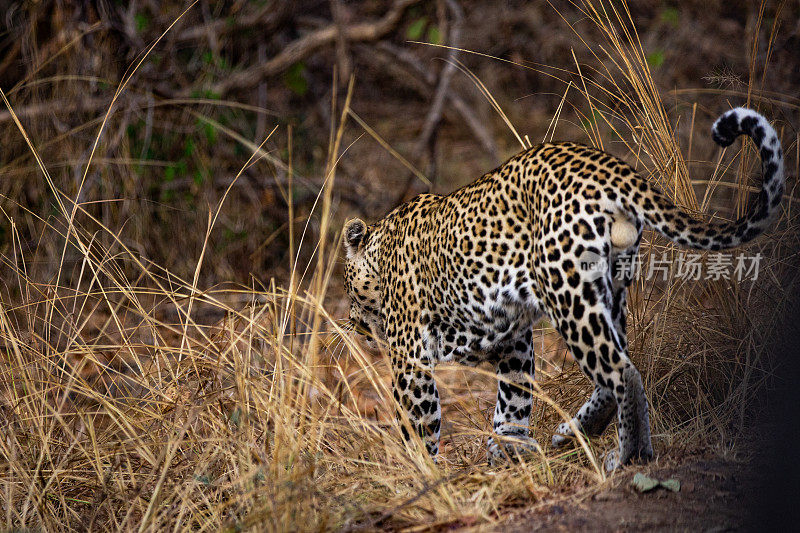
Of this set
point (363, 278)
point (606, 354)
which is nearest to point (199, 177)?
point (363, 278)

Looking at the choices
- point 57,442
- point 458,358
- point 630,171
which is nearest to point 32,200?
point 57,442

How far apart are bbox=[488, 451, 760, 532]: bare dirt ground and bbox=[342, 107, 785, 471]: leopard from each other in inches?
Result: 7.2

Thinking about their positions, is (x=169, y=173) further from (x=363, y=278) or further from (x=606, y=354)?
(x=606, y=354)

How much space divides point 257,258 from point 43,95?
7.25 feet

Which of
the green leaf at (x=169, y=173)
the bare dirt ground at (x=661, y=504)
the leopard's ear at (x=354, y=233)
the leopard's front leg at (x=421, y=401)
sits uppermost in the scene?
the leopard's ear at (x=354, y=233)

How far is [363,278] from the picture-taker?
466cm

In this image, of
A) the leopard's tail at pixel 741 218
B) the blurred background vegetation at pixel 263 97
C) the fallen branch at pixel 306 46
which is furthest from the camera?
the fallen branch at pixel 306 46

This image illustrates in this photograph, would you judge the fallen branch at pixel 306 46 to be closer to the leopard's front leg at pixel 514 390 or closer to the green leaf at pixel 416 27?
the green leaf at pixel 416 27

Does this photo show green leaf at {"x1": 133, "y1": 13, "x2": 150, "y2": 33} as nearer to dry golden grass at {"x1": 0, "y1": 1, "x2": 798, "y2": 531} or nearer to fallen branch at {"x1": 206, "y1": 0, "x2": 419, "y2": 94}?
fallen branch at {"x1": 206, "y1": 0, "x2": 419, "y2": 94}

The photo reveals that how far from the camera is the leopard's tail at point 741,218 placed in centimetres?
287

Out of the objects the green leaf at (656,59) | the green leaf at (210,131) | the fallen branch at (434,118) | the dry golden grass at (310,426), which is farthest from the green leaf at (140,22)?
the green leaf at (656,59)

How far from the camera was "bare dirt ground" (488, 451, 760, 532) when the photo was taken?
2637mm

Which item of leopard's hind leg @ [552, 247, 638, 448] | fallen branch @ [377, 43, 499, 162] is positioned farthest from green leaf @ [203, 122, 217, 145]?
leopard's hind leg @ [552, 247, 638, 448]

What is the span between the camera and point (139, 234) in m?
6.95
